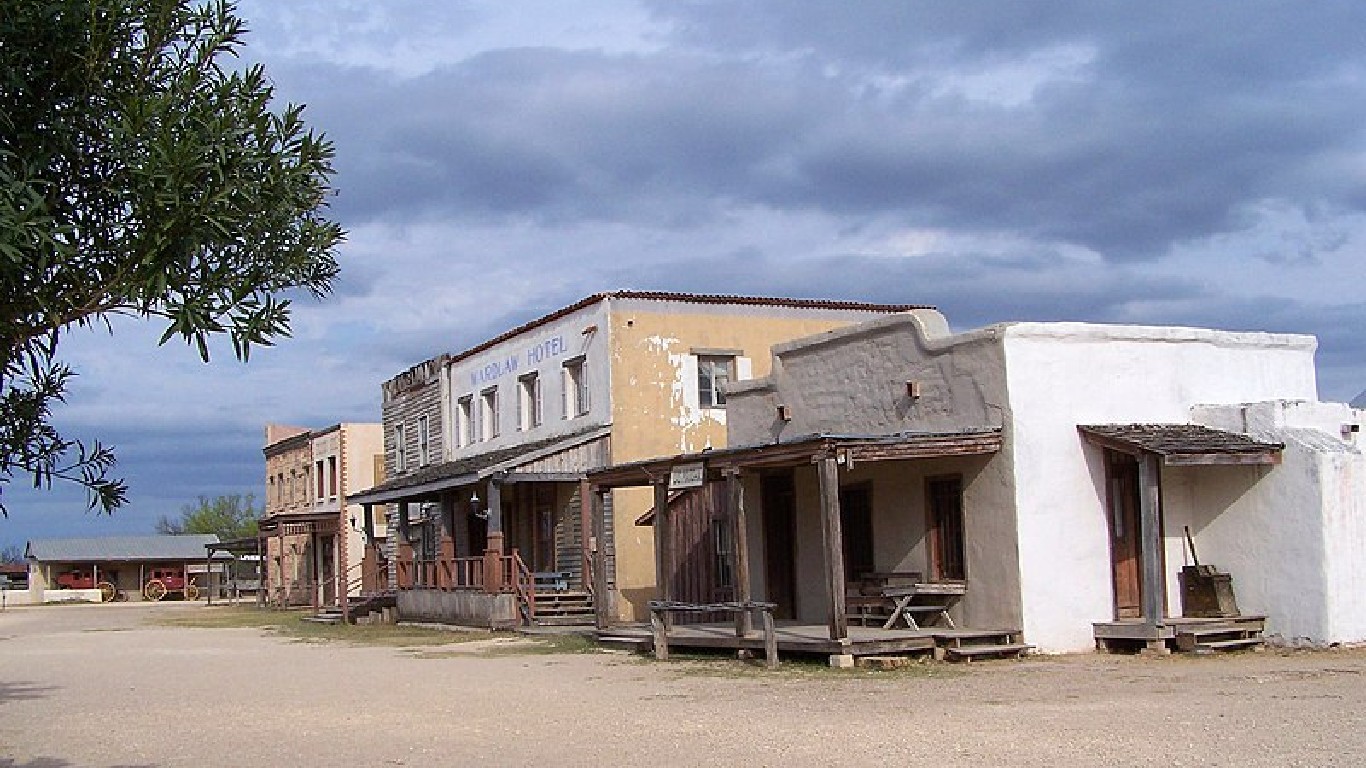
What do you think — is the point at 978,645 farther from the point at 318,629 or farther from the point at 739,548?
the point at 318,629

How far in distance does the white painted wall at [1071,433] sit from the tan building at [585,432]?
976cm

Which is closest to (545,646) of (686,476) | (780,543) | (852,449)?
(780,543)

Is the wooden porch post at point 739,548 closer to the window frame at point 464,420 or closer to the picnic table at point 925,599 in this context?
the picnic table at point 925,599

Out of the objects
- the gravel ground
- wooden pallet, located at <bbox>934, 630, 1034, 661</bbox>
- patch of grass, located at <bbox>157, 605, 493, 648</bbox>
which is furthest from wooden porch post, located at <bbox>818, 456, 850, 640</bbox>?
patch of grass, located at <bbox>157, 605, 493, 648</bbox>

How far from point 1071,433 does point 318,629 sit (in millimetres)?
19588

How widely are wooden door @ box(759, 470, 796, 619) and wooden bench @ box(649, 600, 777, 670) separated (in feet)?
9.70

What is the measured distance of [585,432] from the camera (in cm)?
2902

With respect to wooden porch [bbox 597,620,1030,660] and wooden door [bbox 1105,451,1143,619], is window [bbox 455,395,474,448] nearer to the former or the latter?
wooden porch [bbox 597,620,1030,660]

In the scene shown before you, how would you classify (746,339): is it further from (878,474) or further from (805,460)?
(805,460)

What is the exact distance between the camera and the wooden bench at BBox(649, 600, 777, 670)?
18.0 metres

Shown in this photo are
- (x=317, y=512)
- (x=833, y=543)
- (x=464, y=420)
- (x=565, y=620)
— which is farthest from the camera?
(x=317, y=512)

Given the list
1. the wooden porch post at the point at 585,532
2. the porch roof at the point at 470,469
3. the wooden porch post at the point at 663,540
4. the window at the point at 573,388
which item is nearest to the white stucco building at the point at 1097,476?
the wooden porch post at the point at 663,540

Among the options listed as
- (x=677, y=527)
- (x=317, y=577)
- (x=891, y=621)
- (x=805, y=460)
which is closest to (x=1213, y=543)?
(x=891, y=621)

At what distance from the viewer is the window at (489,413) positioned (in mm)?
34625
